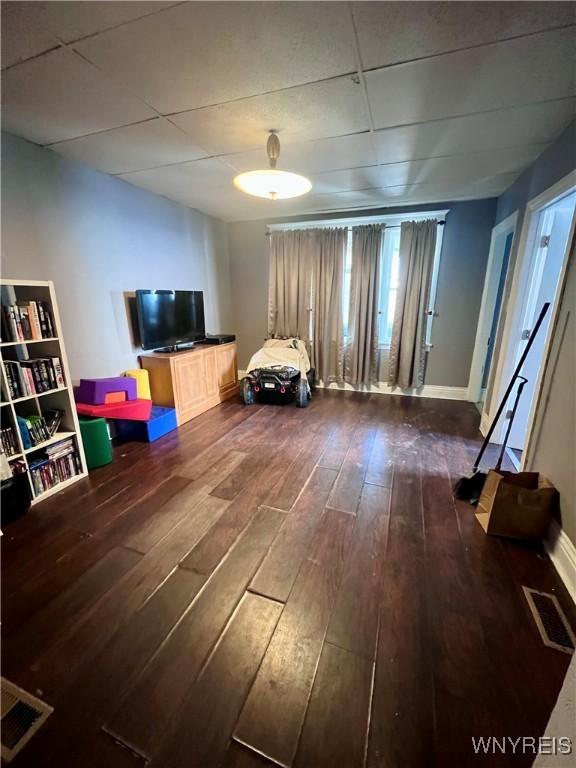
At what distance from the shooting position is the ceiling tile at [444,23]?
1155mm

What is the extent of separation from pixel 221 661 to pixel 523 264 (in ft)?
11.2

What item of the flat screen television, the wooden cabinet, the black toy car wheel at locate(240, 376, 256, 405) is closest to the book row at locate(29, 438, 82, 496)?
the wooden cabinet

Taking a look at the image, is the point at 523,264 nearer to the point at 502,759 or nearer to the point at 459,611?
the point at 459,611

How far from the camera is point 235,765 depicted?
93 cm

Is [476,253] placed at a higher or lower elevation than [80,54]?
lower

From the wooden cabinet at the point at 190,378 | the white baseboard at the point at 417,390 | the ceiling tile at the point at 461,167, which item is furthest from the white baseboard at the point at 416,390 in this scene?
the ceiling tile at the point at 461,167

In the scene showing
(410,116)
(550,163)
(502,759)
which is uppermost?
(410,116)

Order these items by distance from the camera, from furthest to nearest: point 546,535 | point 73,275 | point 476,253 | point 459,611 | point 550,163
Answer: point 476,253 → point 73,275 → point 550,163 → point 546,535 → point 459,611

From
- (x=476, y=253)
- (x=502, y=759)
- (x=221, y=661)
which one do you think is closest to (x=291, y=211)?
(x=476, y=253)

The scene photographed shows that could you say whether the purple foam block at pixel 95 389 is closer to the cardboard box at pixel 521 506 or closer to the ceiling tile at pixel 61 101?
the ceiling tile at pixel 61 101

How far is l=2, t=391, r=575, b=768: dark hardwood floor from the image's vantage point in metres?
1.00

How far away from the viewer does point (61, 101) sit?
1730mm

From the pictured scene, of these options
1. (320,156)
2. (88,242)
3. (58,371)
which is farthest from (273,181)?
(58,371)
